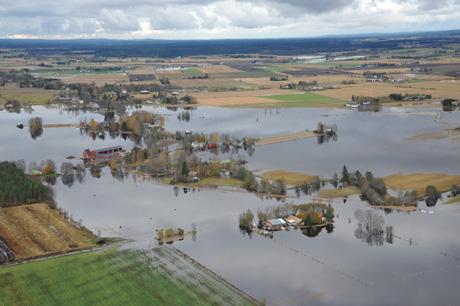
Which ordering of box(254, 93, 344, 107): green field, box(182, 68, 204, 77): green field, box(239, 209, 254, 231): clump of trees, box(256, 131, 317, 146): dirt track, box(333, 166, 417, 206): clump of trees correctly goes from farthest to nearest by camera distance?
box(182, 68, 204, 77): green field < box(254, 93, 344, 107): green field < box(256, 131, 317, 146): dirt track < box(333, 166, 417, 206): clump of trees < box(239, 209, 254, 231): clump of trees

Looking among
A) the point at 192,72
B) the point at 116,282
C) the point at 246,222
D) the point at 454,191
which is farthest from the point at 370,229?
the point at 192,72

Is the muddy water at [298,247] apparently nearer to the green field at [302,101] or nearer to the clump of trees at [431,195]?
the clump of trees at [431,195]

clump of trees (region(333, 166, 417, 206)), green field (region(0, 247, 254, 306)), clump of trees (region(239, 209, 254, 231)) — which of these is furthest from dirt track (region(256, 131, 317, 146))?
green field (region(0, 247, 254, 306))

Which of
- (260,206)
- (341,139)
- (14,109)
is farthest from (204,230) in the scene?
(14,109)

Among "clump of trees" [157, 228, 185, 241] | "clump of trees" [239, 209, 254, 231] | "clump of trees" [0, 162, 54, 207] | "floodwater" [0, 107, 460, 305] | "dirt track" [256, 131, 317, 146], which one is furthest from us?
"dirt track" [256, 131, 317, 146]

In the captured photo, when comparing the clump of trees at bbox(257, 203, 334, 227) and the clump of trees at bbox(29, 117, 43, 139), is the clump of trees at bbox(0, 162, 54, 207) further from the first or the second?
the clump of trees at bbox(29, 117, 43, 139)

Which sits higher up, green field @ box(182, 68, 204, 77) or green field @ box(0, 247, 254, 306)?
green field @ box(0, 247, 254, 306)
